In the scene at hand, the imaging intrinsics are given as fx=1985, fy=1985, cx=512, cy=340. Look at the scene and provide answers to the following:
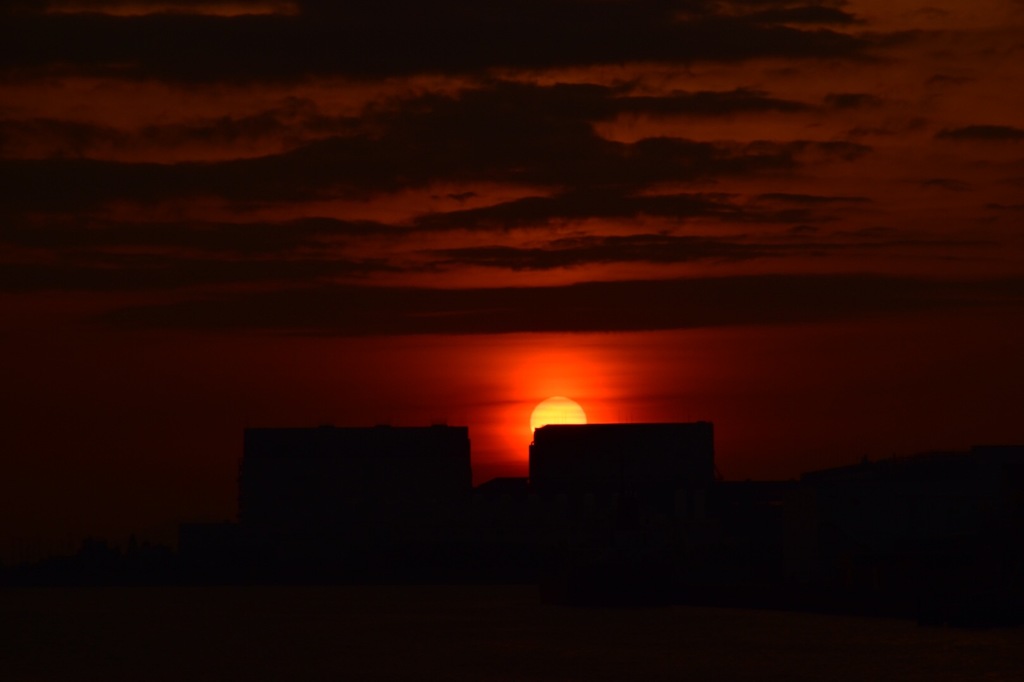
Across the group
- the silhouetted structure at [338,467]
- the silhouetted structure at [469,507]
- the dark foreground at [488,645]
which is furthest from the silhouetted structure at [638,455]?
the dark foreground at [488,645]

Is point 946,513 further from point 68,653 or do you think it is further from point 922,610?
point 68,653

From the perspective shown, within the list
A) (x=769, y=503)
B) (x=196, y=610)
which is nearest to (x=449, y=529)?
Result: (x=769, y=503)

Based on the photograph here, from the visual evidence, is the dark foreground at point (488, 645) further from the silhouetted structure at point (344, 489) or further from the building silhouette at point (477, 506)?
the silhouetted structure at point (344, 489)

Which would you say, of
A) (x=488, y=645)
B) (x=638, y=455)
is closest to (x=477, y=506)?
(x=638, y=455)

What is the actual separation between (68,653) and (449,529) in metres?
74.9

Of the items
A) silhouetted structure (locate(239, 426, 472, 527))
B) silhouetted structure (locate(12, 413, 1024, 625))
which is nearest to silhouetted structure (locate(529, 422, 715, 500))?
silhouetted structure (locate(12, 413, 1024, 625))

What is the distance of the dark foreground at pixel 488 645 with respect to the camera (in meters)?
61.1

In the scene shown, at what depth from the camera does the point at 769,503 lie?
460 feet

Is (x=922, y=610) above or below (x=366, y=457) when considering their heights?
below

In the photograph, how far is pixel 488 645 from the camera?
73.1 metres

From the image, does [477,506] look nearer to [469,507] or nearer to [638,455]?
[469,507]

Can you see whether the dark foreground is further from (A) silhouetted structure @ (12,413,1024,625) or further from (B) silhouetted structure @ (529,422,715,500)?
(B) silhouetted structure @ (529,422,715,500)

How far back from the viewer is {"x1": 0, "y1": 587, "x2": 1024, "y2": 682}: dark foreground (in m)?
61.1

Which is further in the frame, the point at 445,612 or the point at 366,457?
the point at 366,457
